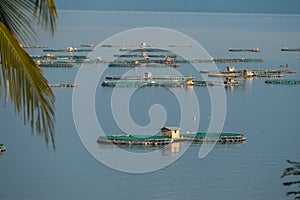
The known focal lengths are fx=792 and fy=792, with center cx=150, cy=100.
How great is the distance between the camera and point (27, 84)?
1.29m

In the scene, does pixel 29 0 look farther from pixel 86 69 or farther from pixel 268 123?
pixel 86 69

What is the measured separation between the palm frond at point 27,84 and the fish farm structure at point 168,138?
10.6 meters

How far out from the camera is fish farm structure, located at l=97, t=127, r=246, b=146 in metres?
12.0

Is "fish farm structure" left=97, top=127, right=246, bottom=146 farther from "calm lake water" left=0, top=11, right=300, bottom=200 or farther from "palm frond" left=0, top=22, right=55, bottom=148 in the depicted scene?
"palm frond" left=0, top=22, right=55, bottom=148

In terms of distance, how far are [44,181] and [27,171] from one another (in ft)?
2.12

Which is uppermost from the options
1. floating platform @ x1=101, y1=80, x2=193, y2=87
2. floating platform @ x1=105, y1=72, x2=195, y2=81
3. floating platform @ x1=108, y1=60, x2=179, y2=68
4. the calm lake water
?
floating platform @ x1=108, y1=60, x2=179, y2=68

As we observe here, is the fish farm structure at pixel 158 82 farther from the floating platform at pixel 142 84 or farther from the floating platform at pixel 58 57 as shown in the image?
the floating platform at pixel 58 57

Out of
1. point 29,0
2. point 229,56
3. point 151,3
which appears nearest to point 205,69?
point 229,56

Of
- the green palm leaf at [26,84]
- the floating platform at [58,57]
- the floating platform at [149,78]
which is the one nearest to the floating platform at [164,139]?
the floating platform at [149,78]

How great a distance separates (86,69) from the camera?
74.6 ft

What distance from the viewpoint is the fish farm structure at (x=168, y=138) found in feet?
39.3

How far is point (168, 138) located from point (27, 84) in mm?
10922

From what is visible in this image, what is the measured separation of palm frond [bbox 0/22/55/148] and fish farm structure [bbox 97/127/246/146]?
10565 mm

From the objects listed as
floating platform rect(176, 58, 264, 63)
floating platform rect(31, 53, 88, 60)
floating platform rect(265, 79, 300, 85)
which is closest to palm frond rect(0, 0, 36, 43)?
floating platform rect(265, 79, 300, 85)
